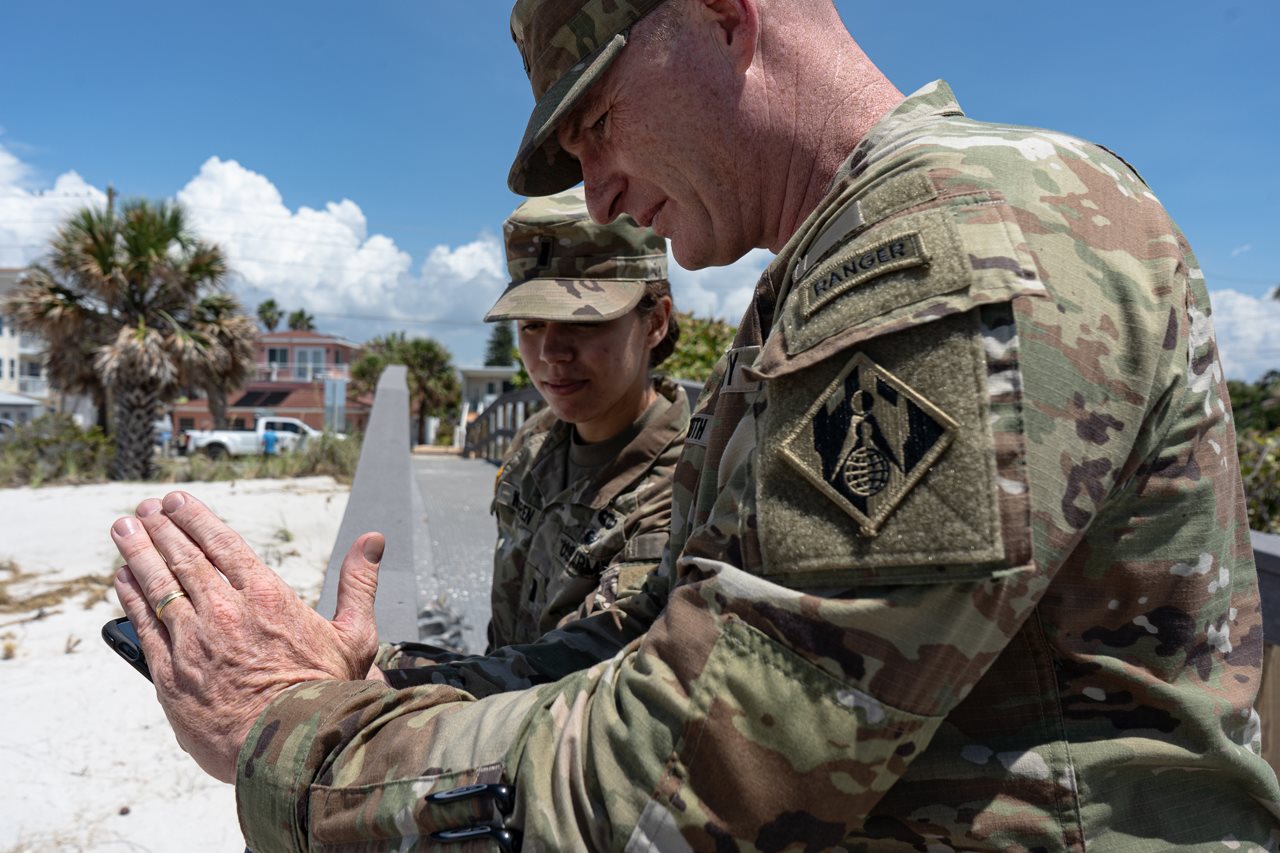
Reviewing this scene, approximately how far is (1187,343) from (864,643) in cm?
47

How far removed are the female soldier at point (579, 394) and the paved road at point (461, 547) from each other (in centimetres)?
123

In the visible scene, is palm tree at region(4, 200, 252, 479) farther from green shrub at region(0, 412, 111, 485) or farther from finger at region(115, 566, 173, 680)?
A: finger at region(115, 566, 173, 680)

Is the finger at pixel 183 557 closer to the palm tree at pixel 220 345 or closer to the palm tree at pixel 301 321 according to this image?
the palm tree at pixel 220 345

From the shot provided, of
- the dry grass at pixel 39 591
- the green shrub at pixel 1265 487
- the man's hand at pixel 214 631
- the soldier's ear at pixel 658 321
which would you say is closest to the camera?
the man's hand at pixel 214 631

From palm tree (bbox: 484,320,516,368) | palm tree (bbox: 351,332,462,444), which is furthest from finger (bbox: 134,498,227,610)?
palm tree (bbox: 484,320,516,368)

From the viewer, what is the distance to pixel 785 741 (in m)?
0.81

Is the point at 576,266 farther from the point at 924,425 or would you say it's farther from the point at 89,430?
the point at 89,430

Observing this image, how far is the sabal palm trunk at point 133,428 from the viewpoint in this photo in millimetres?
14938

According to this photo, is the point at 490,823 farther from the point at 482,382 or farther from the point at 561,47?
the point at 482,382

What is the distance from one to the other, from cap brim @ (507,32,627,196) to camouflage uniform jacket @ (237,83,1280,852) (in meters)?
0.55

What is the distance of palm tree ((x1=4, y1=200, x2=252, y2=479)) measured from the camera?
14.4 metres

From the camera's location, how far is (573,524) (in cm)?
257

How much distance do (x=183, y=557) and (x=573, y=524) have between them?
1.40 meters

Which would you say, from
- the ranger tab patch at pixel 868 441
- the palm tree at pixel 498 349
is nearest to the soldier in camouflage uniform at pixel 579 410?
the ranger tab patch at pixel 868 441
